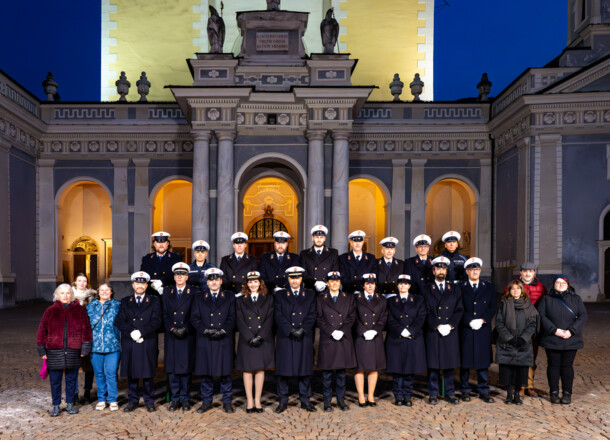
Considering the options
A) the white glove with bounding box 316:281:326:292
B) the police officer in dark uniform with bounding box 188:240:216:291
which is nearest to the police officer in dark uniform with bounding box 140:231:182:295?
the police officer in dark uniform with bounding box 188:240:216:291

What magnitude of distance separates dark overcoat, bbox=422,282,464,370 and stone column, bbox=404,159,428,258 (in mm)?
15676

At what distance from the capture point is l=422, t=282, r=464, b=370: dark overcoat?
8.35 m

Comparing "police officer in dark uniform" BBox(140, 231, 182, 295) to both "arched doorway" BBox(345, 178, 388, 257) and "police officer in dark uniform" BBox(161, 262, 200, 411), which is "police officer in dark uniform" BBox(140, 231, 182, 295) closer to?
"police officer in dark uniform" BBox(161, 262, 200, 411)

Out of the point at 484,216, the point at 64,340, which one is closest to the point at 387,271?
the point at 64,340

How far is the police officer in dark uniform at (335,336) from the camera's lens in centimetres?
812

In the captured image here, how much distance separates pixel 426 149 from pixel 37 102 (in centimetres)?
1568

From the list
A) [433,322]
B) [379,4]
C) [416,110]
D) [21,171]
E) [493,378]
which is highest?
[379,4]

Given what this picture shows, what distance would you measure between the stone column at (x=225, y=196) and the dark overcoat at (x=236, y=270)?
9.50 m

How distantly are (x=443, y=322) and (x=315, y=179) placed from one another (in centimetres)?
1173

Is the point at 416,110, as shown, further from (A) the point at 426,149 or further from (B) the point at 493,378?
(B) the point at 493,378

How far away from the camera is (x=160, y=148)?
79.3ft

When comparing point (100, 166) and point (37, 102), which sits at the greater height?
point (37, 102)

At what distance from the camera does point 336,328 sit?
8.20m

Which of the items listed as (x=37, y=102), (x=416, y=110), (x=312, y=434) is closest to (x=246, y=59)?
(x=416, y=110)
